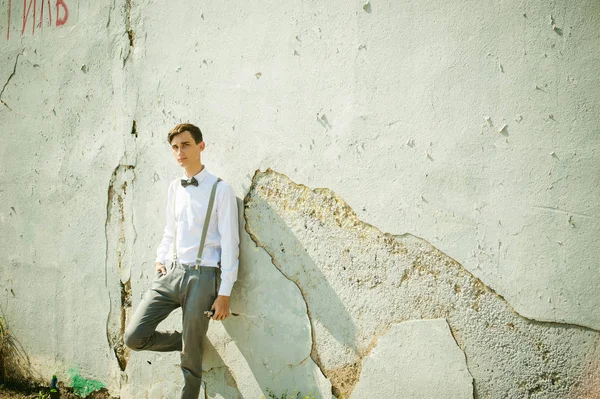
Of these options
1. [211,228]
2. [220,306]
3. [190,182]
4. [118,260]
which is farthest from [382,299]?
[118,260]

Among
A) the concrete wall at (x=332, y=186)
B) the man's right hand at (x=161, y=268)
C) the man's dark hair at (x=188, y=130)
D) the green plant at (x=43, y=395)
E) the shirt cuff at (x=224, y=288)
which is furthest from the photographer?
the green plant at (x=43, y=395)

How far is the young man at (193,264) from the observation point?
2439 mm

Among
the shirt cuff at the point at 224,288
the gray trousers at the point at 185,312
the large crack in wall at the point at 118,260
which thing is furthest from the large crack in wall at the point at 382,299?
the large crack in wall at the point at 118,260

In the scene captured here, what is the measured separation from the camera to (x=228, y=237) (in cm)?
244

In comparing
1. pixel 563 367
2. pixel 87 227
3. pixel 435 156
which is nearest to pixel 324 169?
pixel 435 156

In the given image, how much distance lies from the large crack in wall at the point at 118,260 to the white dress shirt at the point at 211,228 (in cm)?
65

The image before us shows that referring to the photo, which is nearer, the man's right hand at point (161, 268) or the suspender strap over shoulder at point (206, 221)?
the suspender strap over shoulder at point (206, 221)

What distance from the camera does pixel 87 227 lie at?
311 centimetres

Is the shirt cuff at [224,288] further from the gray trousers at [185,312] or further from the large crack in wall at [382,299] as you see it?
the large crack in wall at [382,299]

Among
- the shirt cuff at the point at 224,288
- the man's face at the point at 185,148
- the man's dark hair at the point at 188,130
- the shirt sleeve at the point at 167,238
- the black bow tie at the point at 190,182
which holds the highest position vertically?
the man's dark hair at the point at 188,130

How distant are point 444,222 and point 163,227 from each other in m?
1.66

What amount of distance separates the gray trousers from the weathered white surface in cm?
87

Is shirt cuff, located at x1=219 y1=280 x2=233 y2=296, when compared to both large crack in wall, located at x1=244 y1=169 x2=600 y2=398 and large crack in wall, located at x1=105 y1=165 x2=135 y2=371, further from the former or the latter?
large crack in wall, located at x1=105 y1=165 x2=135 y2=371

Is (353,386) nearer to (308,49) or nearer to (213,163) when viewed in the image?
(213,163)
